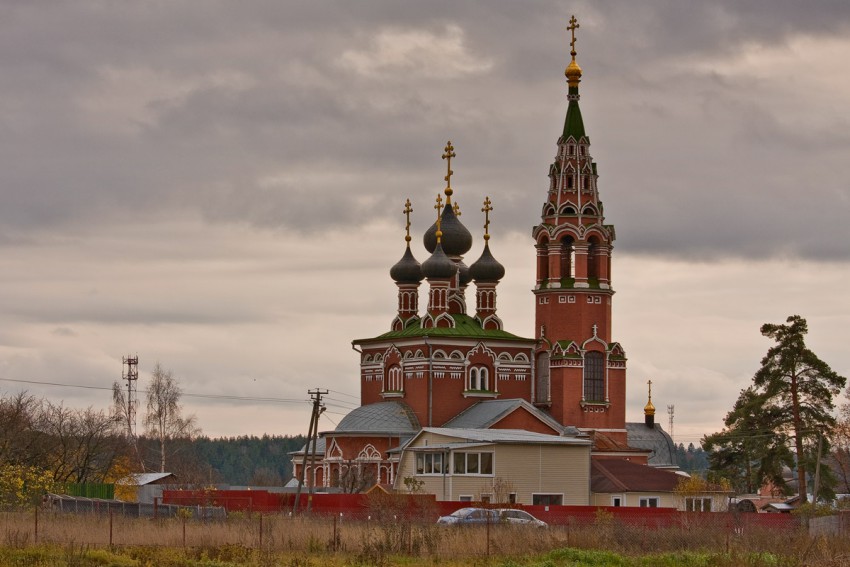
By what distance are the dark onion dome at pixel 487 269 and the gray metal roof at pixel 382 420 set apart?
841 cm

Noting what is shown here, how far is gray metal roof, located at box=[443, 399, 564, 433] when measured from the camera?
234 feet

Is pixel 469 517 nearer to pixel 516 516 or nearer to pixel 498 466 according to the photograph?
pixel 516 516

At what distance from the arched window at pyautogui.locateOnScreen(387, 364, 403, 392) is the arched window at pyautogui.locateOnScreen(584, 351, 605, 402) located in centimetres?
878

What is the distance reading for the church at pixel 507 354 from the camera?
73312mm

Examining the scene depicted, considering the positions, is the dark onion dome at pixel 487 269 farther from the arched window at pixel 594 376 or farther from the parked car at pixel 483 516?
the parked car at pixel 483 516

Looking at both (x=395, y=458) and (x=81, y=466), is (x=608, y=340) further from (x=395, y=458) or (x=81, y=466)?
(x=81, y=466)

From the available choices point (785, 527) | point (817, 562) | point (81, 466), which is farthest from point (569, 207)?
point (817, 562)

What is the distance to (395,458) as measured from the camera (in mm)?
70125

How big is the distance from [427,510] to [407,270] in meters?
33.6

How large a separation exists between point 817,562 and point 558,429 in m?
37.8

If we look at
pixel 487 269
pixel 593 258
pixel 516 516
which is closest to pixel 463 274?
pixel 487 269

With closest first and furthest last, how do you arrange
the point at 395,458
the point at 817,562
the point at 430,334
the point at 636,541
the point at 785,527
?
1. the point at 817,562
2. the point at 636,541
3. the point at 785,527
4. the point at 395,458
5. the point at 430,334

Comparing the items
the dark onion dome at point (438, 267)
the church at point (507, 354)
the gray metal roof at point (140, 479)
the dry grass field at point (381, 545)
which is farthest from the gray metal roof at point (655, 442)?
the dry grass field at point (381, 545)

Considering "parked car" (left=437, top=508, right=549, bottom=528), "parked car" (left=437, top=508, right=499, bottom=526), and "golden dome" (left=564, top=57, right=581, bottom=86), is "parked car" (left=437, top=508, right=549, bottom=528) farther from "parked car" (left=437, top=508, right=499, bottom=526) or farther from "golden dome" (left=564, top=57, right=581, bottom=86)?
"golden dome" (left=564, top=57, right=581, bottom=86)
